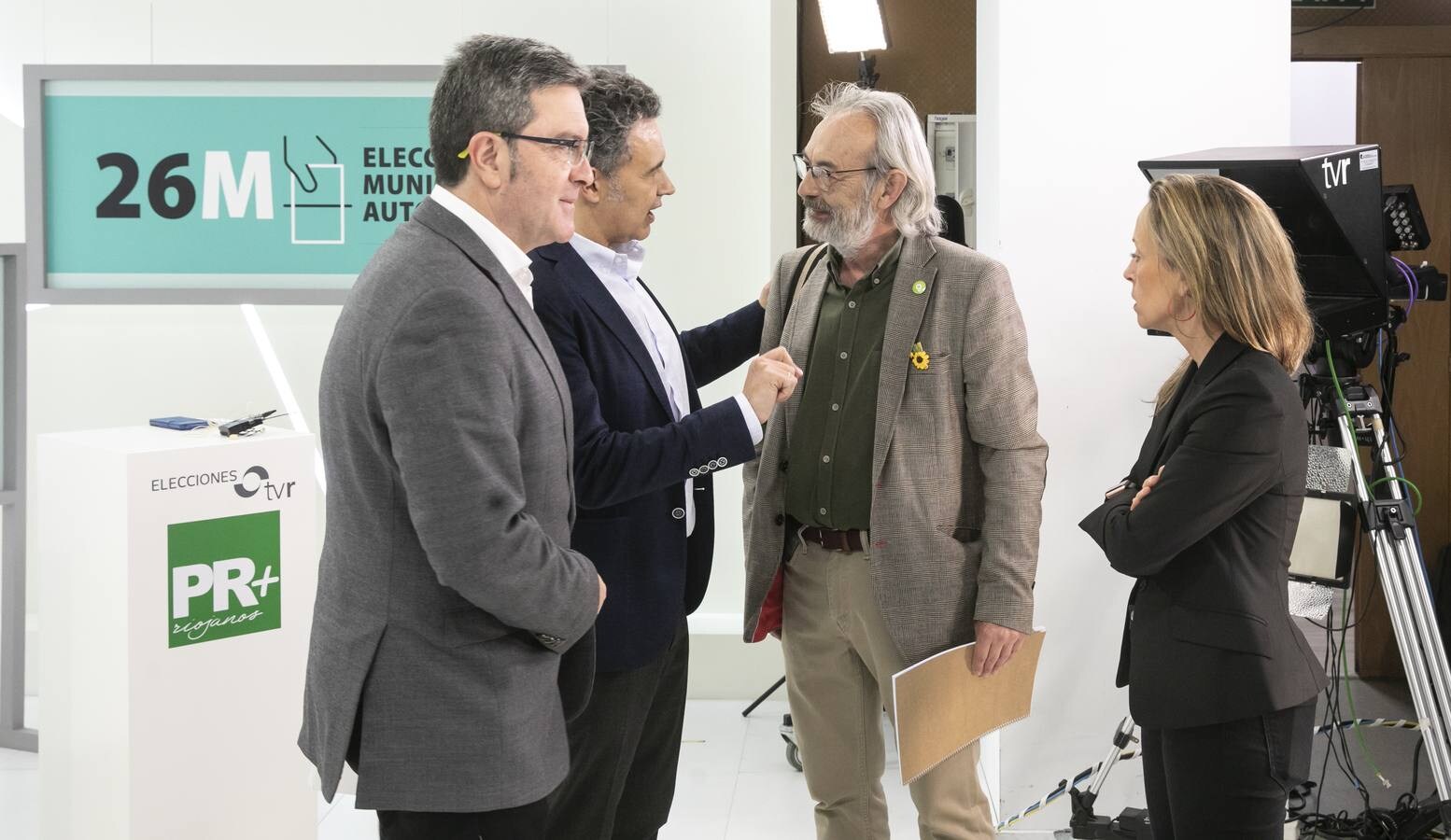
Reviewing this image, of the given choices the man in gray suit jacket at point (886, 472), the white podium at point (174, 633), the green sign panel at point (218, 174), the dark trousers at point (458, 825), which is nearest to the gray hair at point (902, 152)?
the man in gray suit jacket at point (886, 472)

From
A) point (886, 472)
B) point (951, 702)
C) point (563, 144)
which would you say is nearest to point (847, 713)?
point (951, 702)

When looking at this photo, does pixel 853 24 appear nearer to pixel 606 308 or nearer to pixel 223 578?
pixel 606 308

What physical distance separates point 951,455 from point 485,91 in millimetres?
1044

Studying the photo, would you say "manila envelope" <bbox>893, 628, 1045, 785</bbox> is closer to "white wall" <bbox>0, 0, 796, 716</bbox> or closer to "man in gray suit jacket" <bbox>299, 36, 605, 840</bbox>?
"man in gray suit jacket" <bbox>299, 36, 605, 840</bbox>

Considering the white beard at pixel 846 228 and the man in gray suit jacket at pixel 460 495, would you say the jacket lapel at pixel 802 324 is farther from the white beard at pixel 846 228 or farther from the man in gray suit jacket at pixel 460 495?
the man in gray suit jacket at pixel 460 495

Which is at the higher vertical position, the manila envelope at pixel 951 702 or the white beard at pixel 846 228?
the white beard at pixel 846 228

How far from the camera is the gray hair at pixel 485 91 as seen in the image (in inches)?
58.8

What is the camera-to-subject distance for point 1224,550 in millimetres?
1821

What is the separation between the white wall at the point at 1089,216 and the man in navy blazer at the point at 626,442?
123 centimetres

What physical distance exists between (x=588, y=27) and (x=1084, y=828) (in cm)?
301

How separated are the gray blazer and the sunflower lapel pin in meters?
0.78

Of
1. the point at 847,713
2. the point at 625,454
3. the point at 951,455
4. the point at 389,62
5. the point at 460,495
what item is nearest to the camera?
the point at 460,495

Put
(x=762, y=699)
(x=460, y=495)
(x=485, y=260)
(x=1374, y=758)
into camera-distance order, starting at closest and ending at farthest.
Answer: (x=460, y=495) → (x=485, y=260) → (x=1374, y=758) → (x=762, y=699)

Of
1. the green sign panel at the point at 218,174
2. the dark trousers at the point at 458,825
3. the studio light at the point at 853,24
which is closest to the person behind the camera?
the dark trousers at the point at 458,825
